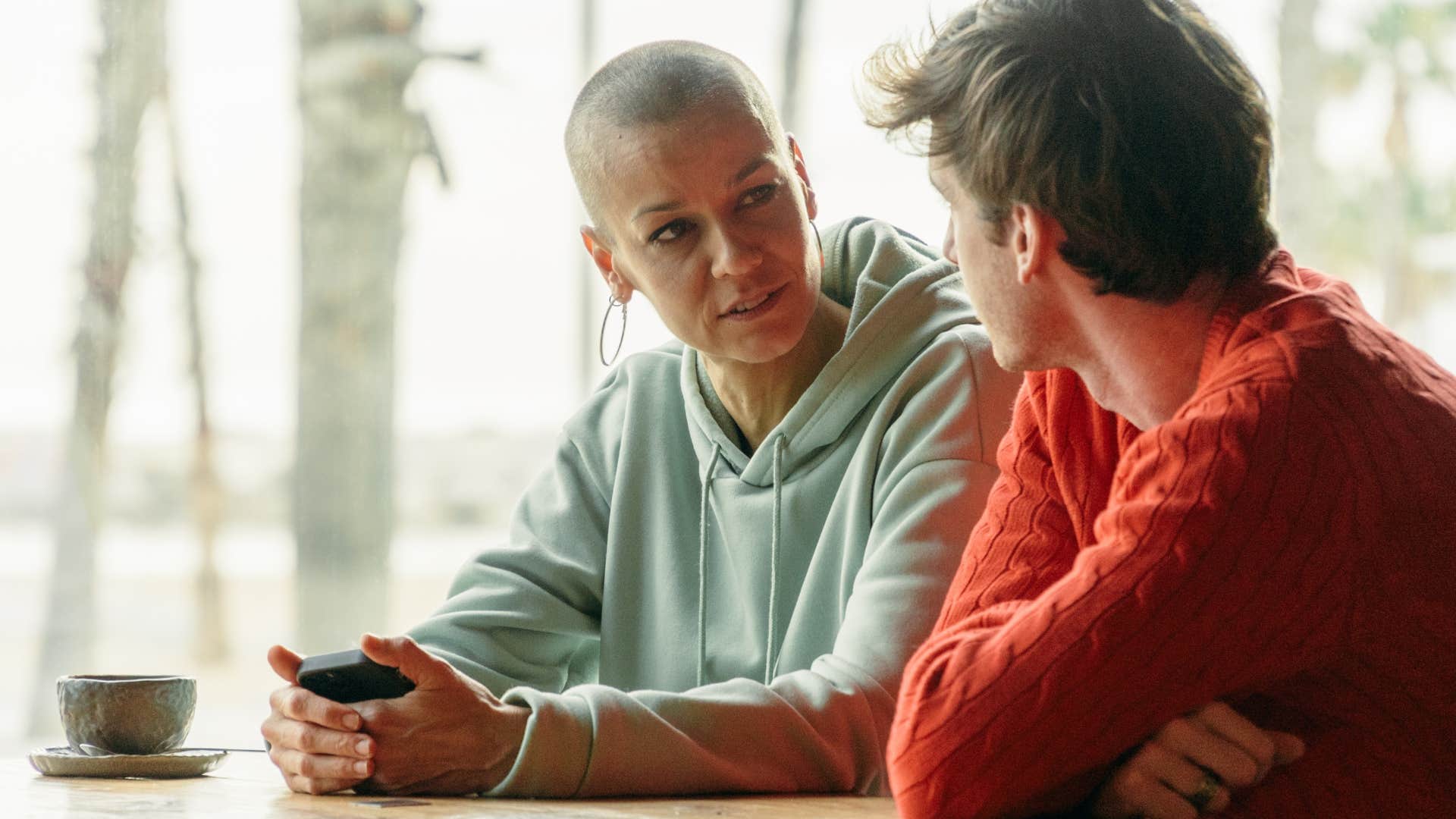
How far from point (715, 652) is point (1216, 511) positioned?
0.88m

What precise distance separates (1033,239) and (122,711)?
960 mm

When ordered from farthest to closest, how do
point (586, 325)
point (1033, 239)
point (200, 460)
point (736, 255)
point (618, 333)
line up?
point (200, 460) < point (586, 325) < point (618, 333) < point (736, 255) < point (1033, 239)

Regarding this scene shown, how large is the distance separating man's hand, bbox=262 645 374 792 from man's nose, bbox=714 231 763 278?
23.9 inches

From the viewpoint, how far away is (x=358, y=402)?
4.32 meters

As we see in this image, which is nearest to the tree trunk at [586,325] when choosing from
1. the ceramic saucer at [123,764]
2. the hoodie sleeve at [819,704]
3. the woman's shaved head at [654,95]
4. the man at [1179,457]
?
the woman's shaved head at [654,95]

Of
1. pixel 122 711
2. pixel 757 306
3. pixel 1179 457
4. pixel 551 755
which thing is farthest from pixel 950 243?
pixel 122 711

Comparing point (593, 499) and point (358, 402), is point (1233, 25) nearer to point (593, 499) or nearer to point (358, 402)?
point (593, 499)

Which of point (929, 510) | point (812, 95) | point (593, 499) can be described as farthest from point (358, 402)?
point (929, 510)

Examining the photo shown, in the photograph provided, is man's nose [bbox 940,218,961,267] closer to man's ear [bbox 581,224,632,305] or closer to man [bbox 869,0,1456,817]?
man [bbox 869,0,1456,817]

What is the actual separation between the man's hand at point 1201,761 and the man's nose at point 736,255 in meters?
0.78

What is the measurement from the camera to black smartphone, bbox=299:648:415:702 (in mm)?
1419

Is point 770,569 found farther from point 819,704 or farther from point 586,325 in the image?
point 586,325

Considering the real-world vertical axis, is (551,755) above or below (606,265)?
below

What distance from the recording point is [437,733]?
139 centimetres
